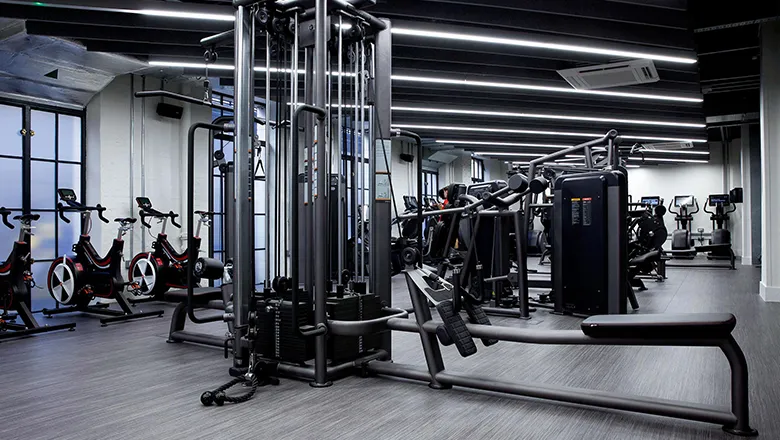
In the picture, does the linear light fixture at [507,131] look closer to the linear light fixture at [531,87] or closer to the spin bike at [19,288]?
the linear light fixture at [531,87]

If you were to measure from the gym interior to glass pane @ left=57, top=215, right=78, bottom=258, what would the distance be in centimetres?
3

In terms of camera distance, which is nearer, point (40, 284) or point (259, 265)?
point (40, 284)

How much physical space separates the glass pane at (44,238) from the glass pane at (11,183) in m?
0.37

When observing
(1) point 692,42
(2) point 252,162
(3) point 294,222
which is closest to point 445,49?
(1) point 692,42

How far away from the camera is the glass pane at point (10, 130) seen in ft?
20.6

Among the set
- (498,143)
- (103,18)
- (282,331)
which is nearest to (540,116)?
(498,143)

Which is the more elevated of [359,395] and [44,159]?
[44,159]

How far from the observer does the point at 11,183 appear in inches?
250

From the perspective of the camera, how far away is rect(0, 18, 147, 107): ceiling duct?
5434 millimetres

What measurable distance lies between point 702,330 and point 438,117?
8.84 metres

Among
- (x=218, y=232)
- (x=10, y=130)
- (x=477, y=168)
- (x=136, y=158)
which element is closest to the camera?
(x=10, y=130)

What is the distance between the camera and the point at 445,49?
684 cm

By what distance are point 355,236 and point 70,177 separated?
16.7 feet

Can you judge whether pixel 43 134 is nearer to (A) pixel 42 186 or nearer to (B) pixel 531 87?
(A) pixel 42 186
